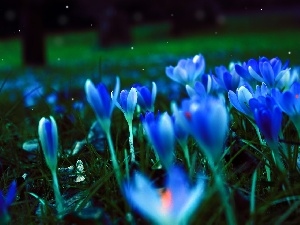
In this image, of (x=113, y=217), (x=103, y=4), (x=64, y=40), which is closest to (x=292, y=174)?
(x=113, y=217)

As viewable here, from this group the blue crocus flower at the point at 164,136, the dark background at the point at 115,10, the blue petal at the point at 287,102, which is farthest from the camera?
the dark background at the point at 115,10

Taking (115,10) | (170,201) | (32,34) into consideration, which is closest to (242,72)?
(170,201)

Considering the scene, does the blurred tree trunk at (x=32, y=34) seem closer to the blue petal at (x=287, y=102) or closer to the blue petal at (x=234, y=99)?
the blue petal at (x=234, y=99)

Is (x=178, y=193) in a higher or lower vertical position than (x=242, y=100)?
lower

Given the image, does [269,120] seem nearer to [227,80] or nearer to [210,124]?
[210,124]

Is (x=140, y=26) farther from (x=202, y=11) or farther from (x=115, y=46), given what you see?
(x=115, y=46)

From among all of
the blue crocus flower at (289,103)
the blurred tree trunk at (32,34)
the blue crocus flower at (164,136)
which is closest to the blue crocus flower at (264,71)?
the blue crocus flower at (289,103)

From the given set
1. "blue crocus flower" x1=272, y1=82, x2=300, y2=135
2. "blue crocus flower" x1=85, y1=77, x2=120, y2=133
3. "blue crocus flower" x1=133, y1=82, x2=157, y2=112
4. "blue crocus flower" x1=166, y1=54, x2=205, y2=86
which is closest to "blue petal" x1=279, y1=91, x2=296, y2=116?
"blue crocus flower" x1=272, y1=82, x2=300, y2=135
